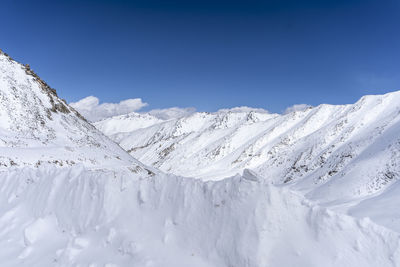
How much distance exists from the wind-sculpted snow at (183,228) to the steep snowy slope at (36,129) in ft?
48.7

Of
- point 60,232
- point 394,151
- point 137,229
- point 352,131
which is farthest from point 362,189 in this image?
point 352,131

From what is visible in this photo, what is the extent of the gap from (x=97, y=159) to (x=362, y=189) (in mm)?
A: 26691

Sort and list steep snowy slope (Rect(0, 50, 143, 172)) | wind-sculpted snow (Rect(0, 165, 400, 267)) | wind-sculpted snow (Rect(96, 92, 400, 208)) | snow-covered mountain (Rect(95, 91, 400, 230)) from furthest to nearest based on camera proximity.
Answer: wind-sculpted snow (Rect(96, 92, 400, 208)), steep snowy slope (Rect(0, 50, 143, 172)), snow-covered mountain (Rect(95, 91, 400, 230)), wind-sculpted snow (Rect(0, 165, 400, 267))

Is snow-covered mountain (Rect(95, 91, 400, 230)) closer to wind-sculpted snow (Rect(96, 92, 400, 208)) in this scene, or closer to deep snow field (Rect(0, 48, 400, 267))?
wind-sculpted snow (Rect(96, 92, 400, 208))

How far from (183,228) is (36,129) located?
31.7 m

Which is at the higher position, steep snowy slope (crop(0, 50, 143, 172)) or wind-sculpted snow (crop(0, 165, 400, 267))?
steep snowy slope (crop(0, 50, 143, 172))

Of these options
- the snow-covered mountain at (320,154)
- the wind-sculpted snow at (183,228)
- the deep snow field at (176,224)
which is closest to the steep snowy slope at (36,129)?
A: the deep snow field at (176,224)

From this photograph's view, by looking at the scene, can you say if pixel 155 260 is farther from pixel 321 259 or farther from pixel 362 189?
pixel 362 189

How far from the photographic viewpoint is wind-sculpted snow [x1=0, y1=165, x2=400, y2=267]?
5.73m

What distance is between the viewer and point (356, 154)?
33750mm

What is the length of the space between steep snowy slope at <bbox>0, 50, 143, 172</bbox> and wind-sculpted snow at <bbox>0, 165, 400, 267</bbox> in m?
14.9

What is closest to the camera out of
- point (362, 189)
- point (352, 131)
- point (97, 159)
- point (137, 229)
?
point (137, 229)

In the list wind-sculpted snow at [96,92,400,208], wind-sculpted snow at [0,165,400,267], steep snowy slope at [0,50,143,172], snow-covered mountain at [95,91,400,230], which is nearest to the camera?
wind-sculpted snow at [0,165,400,267]

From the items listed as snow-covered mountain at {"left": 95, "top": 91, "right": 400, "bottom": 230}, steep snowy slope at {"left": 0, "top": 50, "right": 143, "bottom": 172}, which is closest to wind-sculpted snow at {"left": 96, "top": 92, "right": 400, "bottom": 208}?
snow-covered mountain at {"left": 95, "top": 91, "right": 400, "bottom": 230}
